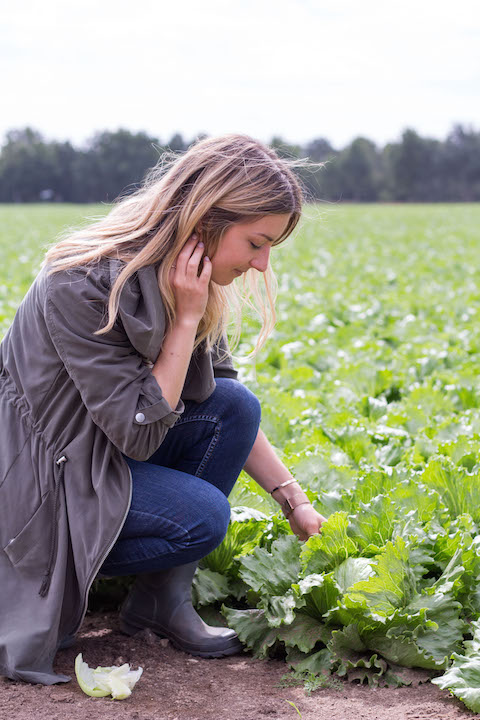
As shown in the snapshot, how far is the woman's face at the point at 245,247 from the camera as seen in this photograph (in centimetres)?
226

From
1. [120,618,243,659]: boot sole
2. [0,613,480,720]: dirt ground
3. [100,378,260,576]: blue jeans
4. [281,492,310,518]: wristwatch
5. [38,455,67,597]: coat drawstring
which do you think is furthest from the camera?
[281,492,310,518]: wristwatch

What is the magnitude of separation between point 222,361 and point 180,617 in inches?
33.2

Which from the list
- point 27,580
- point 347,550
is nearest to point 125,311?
point 27,580

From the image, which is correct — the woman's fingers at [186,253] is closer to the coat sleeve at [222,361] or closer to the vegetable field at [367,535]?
the vegetable field at [367,535]

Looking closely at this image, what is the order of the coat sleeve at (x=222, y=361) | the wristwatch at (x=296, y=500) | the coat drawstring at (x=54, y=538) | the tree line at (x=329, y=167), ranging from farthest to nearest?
the tree line at (x=329, y=167) < the coat sleeve at (x=222, y=361) < the wristwatch at (x=296, y=500) < the coat drawstring at (x=54, y=538)

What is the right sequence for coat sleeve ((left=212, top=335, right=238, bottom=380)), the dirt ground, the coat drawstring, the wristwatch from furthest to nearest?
coat sleeve ((left=212, top=335, right=238, bottom=380))
the wristwatch
the coat drawstring
the dirt ground

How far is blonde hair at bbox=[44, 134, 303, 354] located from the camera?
2203mm

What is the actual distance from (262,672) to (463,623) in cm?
61

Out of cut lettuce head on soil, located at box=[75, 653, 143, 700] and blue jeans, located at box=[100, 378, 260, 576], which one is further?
blue jeans, located at box=[100, 378, 260, 576]

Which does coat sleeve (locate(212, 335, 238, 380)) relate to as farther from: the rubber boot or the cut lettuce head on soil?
the cut lettuce head on soil

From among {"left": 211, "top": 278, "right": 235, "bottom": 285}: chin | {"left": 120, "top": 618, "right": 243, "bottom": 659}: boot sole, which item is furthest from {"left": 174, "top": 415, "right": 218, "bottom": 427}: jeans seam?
Result: {"left": 120, "top": 618, "right": 243, "bottom": 659}: boot sole

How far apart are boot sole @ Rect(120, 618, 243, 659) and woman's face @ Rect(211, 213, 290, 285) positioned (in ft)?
3.72

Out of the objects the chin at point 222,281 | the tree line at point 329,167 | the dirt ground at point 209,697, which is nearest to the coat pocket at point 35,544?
the dirt ground at point 209,697

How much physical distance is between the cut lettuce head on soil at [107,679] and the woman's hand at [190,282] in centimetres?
98
